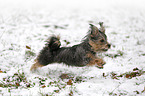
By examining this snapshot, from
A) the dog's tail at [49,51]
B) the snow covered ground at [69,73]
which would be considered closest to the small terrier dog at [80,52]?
the dog's tail at [49,51]

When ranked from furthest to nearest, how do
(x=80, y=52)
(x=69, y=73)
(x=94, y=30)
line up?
(x=69, y=73) → (x=80, y=52) → (x=94, y=30)

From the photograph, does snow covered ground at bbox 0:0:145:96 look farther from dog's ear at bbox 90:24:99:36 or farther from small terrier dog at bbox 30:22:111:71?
dog's ear at bbox 90:24:99:36

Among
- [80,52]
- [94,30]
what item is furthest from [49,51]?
[94,30]

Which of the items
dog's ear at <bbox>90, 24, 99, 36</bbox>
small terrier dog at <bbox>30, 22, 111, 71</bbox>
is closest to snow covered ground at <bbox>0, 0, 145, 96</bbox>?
small terrier dog at <bbox>30, 22, 111, 71</bbox>

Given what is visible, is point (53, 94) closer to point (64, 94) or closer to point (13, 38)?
point (64, 94)

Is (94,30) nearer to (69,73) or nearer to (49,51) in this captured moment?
(49,51)

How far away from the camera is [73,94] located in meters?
3.63

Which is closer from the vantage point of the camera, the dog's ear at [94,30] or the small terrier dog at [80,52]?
the dog's ear at [94,30]

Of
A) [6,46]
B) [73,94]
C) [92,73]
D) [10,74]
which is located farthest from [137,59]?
[6,46]

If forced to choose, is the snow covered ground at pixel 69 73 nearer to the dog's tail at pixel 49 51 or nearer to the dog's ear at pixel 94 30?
the dog's tail at pixel 49 51

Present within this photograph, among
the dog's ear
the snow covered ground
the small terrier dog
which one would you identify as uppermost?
the dog's ear

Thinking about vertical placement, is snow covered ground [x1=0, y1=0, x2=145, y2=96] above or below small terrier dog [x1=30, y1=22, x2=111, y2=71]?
below

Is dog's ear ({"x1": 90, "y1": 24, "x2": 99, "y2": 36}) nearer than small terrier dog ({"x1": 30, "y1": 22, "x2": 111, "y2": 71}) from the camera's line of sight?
Yes

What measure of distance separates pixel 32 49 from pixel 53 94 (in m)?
3.30
